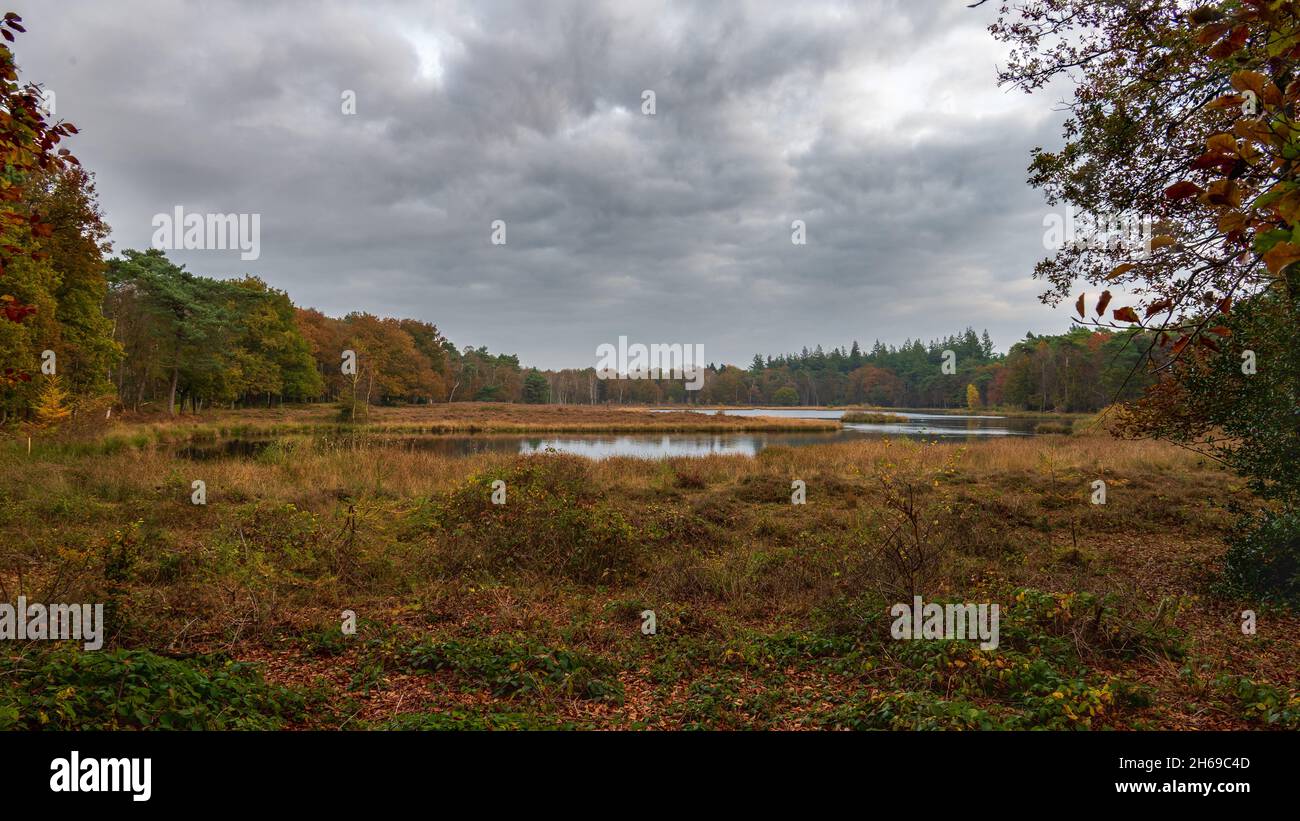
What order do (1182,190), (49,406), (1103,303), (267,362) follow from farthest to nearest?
(267,362)
(49,406)
(1103,303)
(1182,190)

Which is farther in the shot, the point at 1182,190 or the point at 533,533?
the point at 533,533

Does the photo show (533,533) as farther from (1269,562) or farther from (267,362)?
(267,362)

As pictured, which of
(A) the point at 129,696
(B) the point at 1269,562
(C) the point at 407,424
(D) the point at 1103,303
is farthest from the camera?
(C) the point at 407,424

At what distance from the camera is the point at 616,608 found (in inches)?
266

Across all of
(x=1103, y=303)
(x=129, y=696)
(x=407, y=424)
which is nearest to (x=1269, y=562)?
(x=1103, y=303)

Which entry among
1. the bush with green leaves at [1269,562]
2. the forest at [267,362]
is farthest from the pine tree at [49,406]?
the bush with green leaves at [1269,562]

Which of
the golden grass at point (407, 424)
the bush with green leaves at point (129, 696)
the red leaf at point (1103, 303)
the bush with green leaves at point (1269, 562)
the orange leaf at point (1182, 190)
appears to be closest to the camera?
the orange leaf at point (1182, 190)

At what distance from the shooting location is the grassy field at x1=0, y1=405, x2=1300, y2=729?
4.07m

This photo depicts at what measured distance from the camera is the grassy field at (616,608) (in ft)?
13.4

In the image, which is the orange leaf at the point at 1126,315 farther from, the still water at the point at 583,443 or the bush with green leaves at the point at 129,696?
the still water at the point at 583,443

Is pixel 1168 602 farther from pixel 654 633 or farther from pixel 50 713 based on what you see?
pixel 50 713

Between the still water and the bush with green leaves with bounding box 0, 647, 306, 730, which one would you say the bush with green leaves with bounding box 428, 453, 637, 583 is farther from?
the still water

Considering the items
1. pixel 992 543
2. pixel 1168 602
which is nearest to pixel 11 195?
pixel 1168 602
